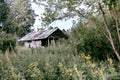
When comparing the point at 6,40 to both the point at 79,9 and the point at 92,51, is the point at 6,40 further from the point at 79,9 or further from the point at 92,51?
the point at 79,9

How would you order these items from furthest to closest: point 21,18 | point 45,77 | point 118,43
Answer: point 21,18
point 118,43
point 45,77

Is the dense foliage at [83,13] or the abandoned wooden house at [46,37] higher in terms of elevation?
the dense foliage at [83,13]

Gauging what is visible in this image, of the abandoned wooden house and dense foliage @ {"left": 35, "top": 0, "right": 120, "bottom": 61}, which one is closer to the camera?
dense foliage @ {"left": 35, "top": 0, "right": 120, "bottom": 61}

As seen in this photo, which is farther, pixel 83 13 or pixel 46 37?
pixel 46 37

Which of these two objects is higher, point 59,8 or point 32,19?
point 59,8

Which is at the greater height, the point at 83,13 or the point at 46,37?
the point at 83,13

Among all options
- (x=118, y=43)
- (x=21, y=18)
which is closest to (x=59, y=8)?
(x=118, y=43)

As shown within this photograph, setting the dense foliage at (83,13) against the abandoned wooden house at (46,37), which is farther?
the abandoned wooden house at (46,37)

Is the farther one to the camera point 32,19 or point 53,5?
point 32,19

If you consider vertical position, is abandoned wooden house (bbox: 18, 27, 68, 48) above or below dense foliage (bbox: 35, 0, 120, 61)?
below

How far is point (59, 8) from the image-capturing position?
7.59 metres

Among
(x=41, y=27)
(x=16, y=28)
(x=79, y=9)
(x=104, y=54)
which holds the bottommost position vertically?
(x=16, y=28)

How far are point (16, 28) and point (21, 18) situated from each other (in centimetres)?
217

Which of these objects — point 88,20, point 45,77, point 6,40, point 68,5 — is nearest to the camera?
point 45,77
